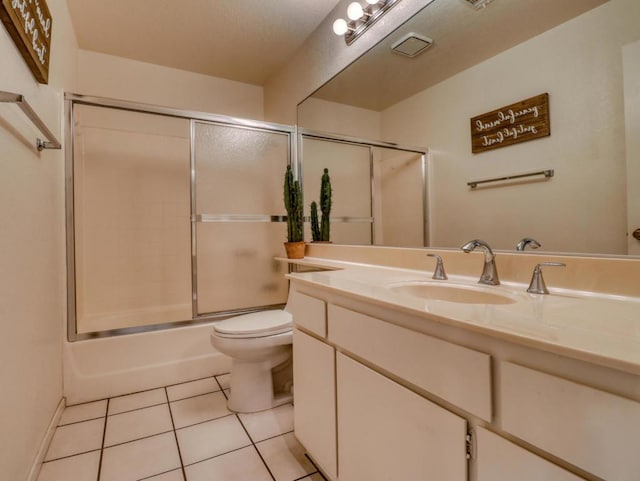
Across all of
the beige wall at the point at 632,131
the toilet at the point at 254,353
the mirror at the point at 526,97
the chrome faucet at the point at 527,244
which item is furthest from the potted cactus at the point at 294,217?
the beige wall at the point at 632,131

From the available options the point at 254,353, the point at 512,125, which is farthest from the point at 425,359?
the point at 254,353

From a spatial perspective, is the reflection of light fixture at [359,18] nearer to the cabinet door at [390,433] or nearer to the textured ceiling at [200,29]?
the textured ceiling at [200,29]

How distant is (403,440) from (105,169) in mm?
2855

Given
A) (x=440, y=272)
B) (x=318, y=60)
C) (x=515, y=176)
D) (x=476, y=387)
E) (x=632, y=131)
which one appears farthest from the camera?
(x=318, y=60)

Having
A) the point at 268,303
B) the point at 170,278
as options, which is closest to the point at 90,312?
the point at 170,278

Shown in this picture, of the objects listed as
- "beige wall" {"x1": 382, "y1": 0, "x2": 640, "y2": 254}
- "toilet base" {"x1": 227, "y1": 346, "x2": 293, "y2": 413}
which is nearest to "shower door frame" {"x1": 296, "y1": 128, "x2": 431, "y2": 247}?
"beige wall" {"x1": 382, "y1": 0, "x2": 640, "y2": 254}

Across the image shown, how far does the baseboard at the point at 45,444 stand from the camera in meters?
1.21

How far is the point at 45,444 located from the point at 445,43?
95.0 inches

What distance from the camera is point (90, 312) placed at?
8.25 ft

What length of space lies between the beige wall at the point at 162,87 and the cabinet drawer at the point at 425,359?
8.71 feet

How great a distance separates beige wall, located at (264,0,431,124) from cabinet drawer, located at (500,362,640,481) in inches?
63.9

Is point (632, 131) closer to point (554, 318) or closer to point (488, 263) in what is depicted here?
point (488, 263)

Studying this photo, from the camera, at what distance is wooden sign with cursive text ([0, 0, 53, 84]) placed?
97cm

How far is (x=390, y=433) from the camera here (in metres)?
0.80
